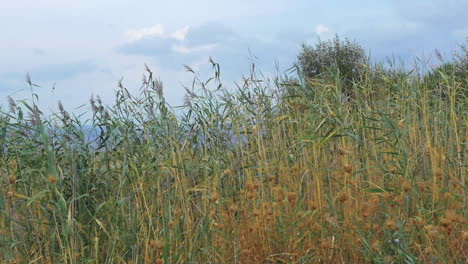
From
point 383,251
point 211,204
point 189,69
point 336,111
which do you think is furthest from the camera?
point 189,69

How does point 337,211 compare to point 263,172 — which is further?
point 263,172

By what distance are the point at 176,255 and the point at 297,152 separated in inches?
57.2

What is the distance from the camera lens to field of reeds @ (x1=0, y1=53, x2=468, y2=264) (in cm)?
319

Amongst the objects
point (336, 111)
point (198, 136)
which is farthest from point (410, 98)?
point (198, 136)

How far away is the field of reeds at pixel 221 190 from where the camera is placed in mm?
3186

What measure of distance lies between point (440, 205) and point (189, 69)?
2036mm

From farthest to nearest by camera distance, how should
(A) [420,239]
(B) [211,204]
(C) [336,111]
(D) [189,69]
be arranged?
(D) [189,69]
(C) [336,111]
(B) [211,204]
(A) [420,239]

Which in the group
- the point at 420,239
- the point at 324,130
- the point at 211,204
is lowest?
the point at 420,239

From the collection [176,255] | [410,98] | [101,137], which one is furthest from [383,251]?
[101,137]

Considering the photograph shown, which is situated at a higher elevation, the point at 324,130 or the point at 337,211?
the point at 324,130

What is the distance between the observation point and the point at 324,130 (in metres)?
4.23

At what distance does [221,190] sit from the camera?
3871mm

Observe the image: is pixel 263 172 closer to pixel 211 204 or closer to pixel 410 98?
pixel 211 204

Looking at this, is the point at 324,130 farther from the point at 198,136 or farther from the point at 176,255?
the point at 176,255
